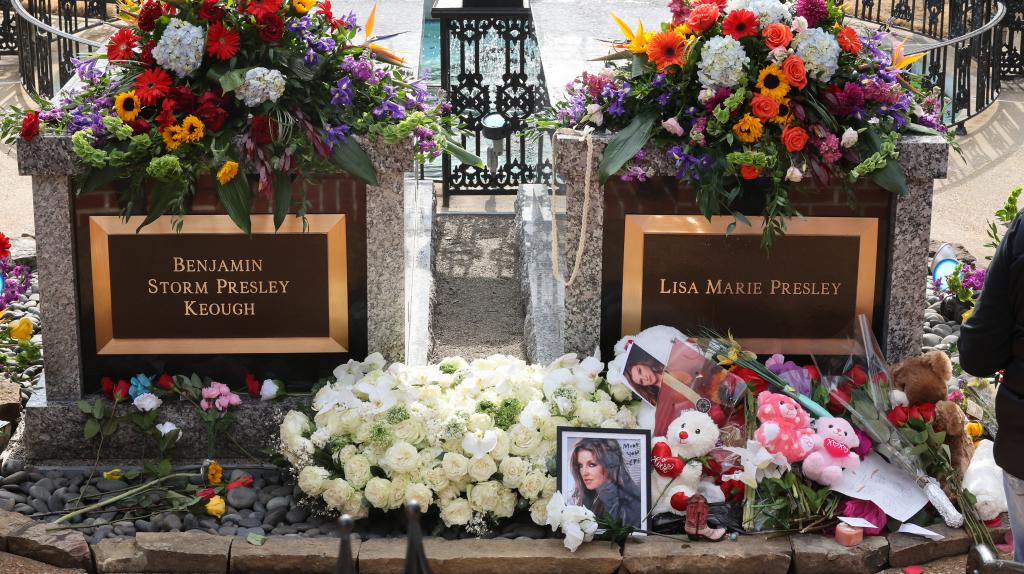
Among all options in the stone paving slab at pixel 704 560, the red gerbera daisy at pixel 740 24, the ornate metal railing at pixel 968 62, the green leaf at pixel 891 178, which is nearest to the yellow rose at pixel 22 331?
the stone paving slab at pixel 704 560

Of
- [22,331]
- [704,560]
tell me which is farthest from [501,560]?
[22,331]

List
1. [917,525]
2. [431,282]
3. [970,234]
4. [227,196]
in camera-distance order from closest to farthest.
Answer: [917,525], [227,196], [431,282], [970,234]

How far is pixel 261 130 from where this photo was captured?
486cm

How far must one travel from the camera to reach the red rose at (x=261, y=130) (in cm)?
485

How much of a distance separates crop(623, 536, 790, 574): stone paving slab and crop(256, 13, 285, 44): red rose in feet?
7.57

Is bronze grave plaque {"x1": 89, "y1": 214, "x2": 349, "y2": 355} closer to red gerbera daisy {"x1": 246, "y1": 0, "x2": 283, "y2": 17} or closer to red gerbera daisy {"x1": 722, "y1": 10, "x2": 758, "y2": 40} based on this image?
red gerbera daisy {"x1": 246, "y1": 0, "x2": 283, "y2": 17}

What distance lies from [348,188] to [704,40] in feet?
4.95

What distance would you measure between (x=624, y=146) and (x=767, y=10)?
764mm

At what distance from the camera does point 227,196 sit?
4.93 m

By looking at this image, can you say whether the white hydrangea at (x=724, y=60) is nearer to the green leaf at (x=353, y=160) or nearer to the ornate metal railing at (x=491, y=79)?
the green leaf at (x=353, y=160)

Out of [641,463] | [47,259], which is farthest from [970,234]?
[47,259]

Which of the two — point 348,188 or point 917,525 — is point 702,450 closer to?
point 917,525

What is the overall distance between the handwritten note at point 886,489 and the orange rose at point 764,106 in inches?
52.7

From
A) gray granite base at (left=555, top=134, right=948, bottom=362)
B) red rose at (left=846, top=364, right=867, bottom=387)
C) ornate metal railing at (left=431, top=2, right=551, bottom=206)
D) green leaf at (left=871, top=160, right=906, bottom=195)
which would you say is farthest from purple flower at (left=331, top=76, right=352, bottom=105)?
ornate metal railing at (left=431, top=2, right=551, bottom=206)
